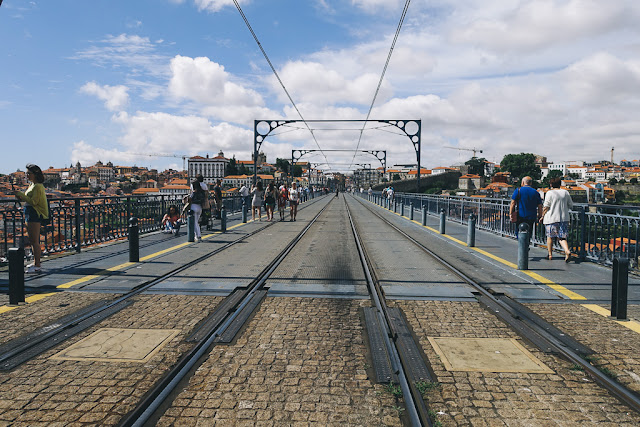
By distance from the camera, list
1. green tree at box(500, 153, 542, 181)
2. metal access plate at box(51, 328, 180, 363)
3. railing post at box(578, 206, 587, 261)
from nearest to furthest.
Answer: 1. metal access plate at box(51, 328, 180, 363)
2. railing post at box(578, 206, 587, 261)
3. green tree at box(500, 153, 542, 181)

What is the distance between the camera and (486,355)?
418 cm

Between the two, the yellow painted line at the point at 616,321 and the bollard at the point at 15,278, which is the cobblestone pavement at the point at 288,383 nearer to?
the yellow painted line at the point at 616,321

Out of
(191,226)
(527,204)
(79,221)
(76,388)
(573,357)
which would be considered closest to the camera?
(76,388)

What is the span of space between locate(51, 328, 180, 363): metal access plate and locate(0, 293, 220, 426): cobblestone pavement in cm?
9

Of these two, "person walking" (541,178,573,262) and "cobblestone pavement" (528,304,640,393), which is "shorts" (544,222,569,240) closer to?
"person walking" (541,178,573,262)

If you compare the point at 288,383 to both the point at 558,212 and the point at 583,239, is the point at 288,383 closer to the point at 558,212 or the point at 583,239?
the point at 558,212

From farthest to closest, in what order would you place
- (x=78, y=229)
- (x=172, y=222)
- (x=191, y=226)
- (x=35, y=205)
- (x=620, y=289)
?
(x=172, y=222) → (x=191, y=226) → (x=78, y=229) → (x=35, y=205) → (x=620, y=289)

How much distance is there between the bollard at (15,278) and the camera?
5734 millimetres

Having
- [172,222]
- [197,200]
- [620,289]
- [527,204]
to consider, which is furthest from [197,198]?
[620,289]

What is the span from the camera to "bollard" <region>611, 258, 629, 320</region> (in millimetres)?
5352

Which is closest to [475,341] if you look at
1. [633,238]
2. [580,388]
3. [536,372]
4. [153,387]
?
[536,372]

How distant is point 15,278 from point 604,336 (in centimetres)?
681

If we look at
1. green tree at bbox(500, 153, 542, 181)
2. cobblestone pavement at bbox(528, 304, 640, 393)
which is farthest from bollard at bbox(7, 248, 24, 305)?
green tree at bbox(500, 153, 542, 181)

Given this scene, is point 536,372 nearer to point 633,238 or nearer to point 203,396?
point 203,396
